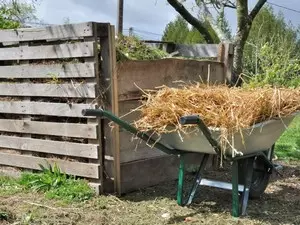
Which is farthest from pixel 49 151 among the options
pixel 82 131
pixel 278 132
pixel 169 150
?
pixel 278 132

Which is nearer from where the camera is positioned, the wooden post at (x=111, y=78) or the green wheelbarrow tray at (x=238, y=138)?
the green wheelbarrow tray at (x=238, y=138)

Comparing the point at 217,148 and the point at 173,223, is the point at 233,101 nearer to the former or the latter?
the point at 217,148

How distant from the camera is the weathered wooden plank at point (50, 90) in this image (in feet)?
14.7

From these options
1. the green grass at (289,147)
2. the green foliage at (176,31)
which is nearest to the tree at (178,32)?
the green foliage at (176,31)

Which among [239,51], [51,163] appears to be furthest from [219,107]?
[239,51]

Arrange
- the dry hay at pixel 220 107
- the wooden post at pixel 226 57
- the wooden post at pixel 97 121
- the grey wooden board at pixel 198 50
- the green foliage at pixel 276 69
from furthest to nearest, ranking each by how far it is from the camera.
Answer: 1. the green foliage at pixel 276 69
2. the grey wooden board at pixel 198 50
3. the wooden post at pixel 226 57
4. the wooden post at pixel 97 121
5. the dry hay at pixel 220 107

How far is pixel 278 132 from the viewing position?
4098 mm

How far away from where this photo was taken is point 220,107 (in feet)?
12.2

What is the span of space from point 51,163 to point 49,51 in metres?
1.18

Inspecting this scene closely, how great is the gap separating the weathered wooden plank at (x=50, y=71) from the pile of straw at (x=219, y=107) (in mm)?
772

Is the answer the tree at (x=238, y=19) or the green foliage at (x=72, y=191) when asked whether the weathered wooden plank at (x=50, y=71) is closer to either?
the green foliage at (x=72, y=191)

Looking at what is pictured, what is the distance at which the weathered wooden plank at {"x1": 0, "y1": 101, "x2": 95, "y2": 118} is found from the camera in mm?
4594

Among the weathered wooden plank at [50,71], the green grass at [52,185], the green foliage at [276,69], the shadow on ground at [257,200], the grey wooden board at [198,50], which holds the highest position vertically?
the grey wooden board at [198,50]

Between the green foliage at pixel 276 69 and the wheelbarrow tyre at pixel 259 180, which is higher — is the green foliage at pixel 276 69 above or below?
above
